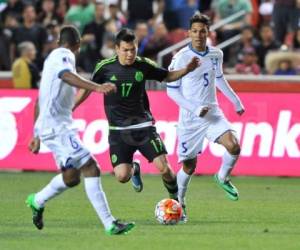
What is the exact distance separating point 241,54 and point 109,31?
9.00 ft

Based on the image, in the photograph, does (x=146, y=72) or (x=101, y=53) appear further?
(x=101, y=53)

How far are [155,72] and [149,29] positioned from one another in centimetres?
1151

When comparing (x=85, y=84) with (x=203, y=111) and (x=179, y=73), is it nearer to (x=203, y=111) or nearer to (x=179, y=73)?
(x=179, y=73)

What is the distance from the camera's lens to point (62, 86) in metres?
13.0

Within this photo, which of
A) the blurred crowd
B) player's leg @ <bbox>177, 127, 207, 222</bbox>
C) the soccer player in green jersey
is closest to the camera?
the soccer player in green jersey

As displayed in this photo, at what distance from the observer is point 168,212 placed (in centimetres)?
1396

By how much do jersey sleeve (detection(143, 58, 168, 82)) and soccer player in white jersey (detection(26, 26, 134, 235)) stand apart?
5.41 feet

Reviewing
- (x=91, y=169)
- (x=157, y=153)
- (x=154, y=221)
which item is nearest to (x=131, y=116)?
(x=157, y=153)

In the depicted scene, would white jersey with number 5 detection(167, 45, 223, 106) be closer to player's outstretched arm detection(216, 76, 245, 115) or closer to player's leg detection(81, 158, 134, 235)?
player's outstretched arm detection(216, 76, 245, 115)

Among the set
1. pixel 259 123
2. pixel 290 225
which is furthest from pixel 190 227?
pixel 259 123

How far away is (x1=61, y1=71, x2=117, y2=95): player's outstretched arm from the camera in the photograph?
12.3 meters

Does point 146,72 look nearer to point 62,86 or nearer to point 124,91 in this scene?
point 124,91

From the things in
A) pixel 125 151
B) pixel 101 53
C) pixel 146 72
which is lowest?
pixel 101 53

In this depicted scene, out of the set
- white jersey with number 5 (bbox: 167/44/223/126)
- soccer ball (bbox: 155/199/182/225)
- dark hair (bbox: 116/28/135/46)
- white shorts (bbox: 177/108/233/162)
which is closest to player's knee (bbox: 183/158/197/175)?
white shorts (bbox: 177/108/233/162)
